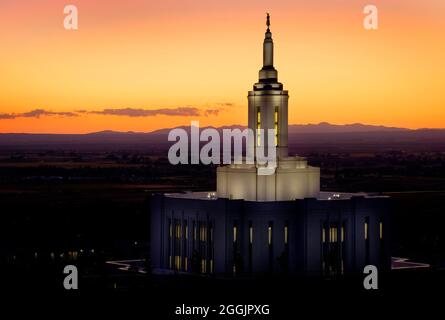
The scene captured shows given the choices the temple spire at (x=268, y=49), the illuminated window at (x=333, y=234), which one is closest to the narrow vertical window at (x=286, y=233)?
the illuminated window at (x=333, y=234)

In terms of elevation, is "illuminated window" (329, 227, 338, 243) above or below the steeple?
below

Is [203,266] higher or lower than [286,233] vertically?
lower

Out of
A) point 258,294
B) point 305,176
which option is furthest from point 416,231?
point 258,294

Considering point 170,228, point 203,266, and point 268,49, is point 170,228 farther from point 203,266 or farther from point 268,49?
point 268,49

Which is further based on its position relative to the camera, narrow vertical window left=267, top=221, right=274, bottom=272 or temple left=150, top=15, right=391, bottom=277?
narrow vertical window left=267, top=221, right=274, bottom=272

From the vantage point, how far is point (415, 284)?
87.1m

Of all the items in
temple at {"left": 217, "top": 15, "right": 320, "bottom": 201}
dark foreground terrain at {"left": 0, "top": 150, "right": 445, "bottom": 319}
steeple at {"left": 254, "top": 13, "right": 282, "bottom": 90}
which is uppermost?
steeple at {"left": 254, "top": 13, "right": 282, "bottom": 90}

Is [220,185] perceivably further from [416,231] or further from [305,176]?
[416,231]

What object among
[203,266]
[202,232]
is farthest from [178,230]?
[203,266]

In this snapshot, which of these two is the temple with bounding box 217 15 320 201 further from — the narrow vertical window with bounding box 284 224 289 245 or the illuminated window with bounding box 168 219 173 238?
the illuminated window with bounding box 168 219 173 238

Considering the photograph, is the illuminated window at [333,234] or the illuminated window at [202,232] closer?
the illuminated window at [202,232]

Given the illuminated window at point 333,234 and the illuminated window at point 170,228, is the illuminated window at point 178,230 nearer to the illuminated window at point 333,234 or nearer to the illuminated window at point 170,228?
the illuminated window at point 170,228

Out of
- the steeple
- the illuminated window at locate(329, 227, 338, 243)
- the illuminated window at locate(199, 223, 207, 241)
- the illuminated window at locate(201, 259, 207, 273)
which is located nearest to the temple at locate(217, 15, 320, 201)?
the steeple

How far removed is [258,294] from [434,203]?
105 meters
